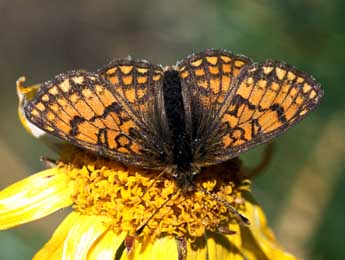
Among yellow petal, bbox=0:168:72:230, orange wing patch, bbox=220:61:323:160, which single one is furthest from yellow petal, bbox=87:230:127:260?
orange wing patch, bbox=220:61:323:160

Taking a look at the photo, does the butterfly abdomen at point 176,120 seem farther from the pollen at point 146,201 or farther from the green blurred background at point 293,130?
the green blurred background at point 293,130

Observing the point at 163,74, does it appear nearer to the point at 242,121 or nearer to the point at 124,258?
the point at 242,121

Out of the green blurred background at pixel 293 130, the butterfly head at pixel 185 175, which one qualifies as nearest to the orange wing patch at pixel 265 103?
the butterfly head at pixel 185 175

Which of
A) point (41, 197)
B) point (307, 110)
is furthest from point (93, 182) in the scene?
point (307, 110)

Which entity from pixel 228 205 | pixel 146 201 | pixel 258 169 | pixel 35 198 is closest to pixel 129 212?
pixel 146 201

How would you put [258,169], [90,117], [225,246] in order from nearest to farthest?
[90,117], [225,246], [258,169]

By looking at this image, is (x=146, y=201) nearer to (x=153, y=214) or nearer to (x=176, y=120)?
(x=153, y=214)
